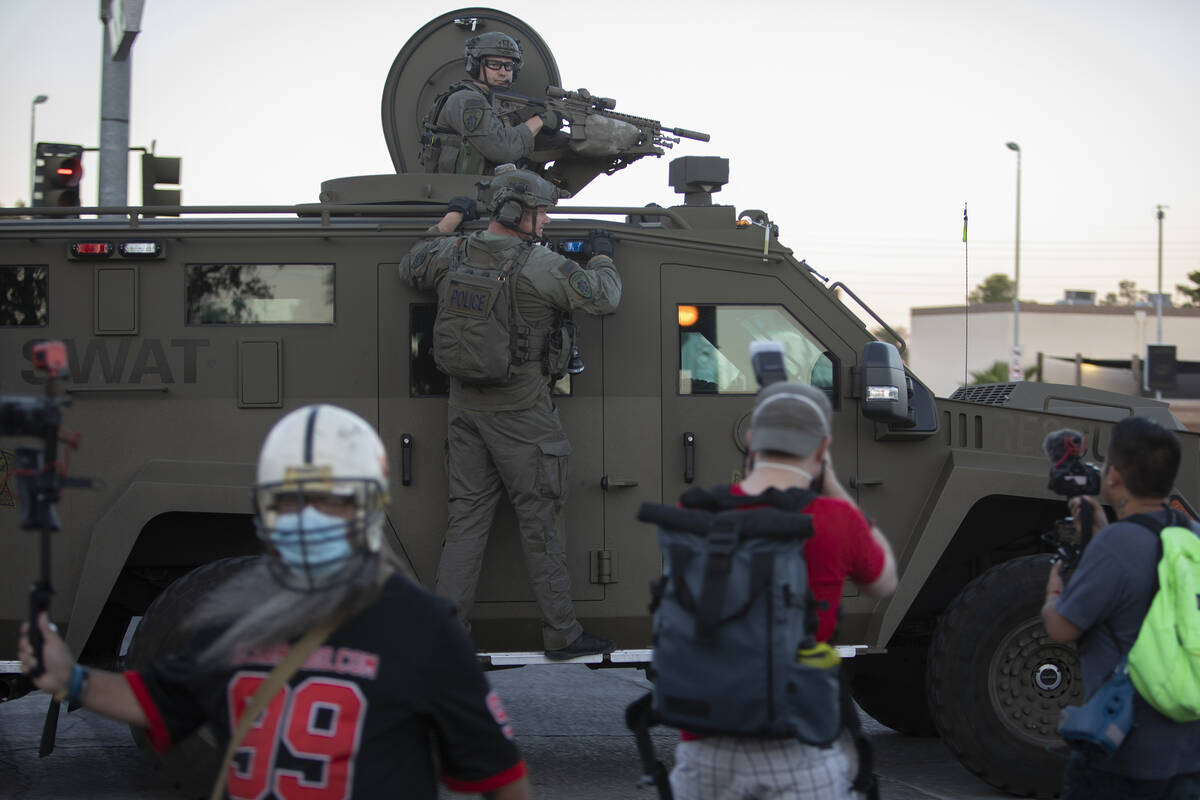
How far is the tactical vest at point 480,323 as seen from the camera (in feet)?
17.4

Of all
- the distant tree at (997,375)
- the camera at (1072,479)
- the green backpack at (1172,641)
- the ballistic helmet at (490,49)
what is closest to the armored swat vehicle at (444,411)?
the ballistic helmet at (490,49)

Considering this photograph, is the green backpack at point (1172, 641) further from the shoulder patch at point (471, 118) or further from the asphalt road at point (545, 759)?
the shoulder patch at point (471, 118)

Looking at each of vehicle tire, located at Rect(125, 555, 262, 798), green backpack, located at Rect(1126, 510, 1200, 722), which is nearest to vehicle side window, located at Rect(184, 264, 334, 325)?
vehicle tire, located at Rect(125, 555, 262, 798)

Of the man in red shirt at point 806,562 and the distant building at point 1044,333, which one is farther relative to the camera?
the distant building at point 1044,333

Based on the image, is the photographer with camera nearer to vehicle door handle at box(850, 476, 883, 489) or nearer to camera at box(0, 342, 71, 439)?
vehicle door handle at box(850, 476, 883, 489)

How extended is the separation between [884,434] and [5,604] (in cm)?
372

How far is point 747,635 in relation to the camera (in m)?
2.74

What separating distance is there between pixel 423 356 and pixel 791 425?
2.99 m

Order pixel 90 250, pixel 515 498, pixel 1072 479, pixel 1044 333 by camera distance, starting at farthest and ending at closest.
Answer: pixel 1044 333 < pixel 90 250 < pixel 515 498 < pixel 1072 479

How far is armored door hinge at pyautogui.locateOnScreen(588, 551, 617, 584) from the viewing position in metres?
5.64

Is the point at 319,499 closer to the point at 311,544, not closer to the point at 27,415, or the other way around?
the point at 311,544

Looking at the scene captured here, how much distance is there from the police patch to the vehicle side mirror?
1.21 meters

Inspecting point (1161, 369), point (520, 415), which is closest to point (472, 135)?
point (520, 415)

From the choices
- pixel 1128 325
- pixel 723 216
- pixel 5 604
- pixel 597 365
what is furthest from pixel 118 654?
pixel 1128 325
